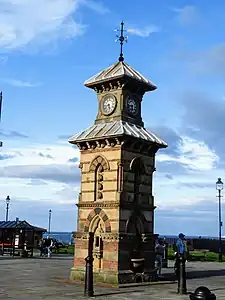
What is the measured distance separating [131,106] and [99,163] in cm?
270

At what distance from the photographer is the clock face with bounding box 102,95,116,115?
2069 cm

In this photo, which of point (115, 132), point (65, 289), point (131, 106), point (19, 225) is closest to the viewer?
point (65, 289)

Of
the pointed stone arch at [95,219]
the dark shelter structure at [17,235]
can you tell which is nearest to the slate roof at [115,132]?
the pointed stone arch at [95,219]

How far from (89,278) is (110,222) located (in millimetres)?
3914

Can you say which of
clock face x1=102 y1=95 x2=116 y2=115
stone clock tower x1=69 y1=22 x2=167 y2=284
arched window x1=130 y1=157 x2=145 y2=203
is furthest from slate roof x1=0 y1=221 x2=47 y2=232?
arched window x1=130 y1=157 x2=145 y2=203

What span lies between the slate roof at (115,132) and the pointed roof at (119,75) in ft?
5.69

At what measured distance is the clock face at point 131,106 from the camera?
20.8m

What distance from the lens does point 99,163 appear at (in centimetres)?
2025

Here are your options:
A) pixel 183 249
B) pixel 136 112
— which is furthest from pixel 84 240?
pixel 136 112

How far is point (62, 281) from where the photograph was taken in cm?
1972

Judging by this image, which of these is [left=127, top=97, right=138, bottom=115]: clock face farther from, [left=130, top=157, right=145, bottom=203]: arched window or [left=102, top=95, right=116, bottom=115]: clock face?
[left=130, top=157, right=145, bottom=203]: arched window

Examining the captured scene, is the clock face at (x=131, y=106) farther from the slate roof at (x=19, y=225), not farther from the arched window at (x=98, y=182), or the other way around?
the slate roof at (x=19, y=225)

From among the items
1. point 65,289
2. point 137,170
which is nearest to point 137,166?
point 137,170

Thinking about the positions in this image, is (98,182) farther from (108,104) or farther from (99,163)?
(108,104)
